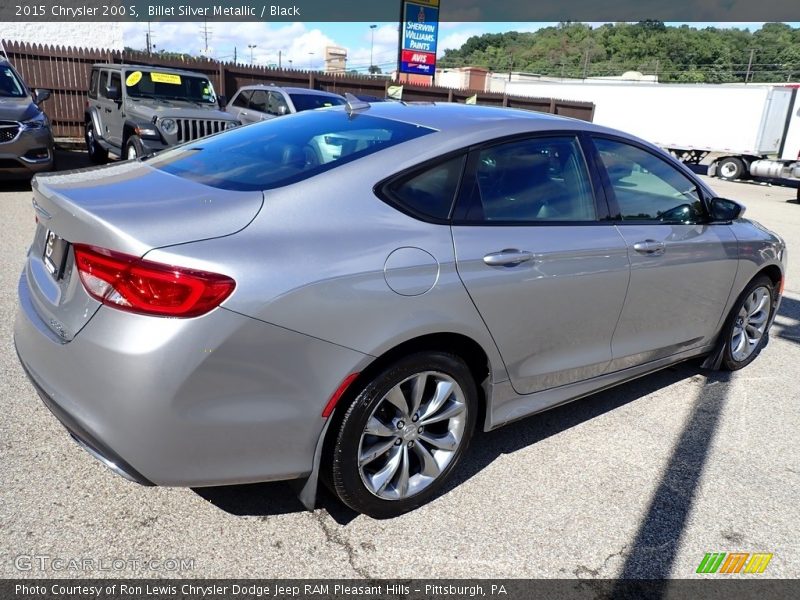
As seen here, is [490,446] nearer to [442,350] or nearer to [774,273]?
[442,350]

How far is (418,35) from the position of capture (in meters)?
22.7

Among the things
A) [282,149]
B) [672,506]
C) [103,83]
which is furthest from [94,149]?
[672,506]

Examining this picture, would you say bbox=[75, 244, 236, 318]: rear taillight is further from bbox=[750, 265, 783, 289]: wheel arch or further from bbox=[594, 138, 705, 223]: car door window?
bbox=[750, 265, 783, 289]: wheel arch

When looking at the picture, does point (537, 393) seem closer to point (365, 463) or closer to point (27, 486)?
point (365, 463)

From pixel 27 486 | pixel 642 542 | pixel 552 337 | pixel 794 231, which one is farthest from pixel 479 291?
pixel 794 231

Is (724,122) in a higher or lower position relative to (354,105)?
lower

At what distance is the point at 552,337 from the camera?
3.07 meters

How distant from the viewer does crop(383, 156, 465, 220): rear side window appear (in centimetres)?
257

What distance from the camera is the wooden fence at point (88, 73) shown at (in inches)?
606

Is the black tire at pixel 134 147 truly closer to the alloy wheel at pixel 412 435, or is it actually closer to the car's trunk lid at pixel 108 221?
the car's trunk lid at pixel 108 221

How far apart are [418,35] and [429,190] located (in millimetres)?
22025

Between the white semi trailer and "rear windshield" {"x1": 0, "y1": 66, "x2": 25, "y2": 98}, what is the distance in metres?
19.7

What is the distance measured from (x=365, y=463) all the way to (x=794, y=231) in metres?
11.9

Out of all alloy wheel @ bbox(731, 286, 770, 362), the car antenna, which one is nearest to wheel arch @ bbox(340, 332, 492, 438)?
the car antenna
